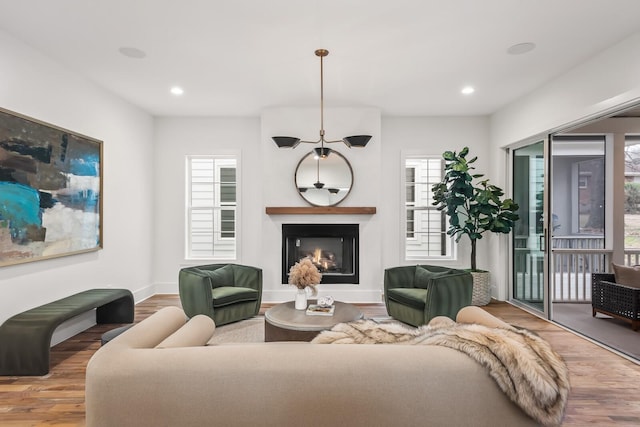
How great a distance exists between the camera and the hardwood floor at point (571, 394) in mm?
2234

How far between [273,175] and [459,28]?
3024 mm

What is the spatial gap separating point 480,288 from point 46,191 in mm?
5183

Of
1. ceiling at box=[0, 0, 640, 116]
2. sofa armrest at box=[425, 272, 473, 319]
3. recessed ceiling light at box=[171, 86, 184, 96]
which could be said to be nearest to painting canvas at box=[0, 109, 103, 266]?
ceiling at box=[0, 0, 640, 116]

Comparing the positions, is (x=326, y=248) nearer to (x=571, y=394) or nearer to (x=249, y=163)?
(x=249, y=163)

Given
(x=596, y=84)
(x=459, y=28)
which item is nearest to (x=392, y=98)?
(x=459, y=28)

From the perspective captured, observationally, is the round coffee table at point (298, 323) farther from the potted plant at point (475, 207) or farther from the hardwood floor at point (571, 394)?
the potted plant at point (475, 207)

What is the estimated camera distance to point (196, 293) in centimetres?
377

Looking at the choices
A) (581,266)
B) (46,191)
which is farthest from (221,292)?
(581,266)

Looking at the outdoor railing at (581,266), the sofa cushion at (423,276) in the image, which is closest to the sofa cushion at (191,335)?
the sofa cushion at (423,276)

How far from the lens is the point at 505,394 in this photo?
121cm

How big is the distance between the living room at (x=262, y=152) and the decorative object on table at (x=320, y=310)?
1.84 metres

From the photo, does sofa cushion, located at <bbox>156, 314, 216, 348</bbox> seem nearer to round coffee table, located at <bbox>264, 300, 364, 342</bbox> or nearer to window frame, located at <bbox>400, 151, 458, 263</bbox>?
round coffee table, located at <bbox>264, 300, 364, 342</bbox>

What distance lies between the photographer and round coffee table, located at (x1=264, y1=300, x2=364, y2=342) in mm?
2797

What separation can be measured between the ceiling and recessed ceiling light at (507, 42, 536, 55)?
0.21ft
